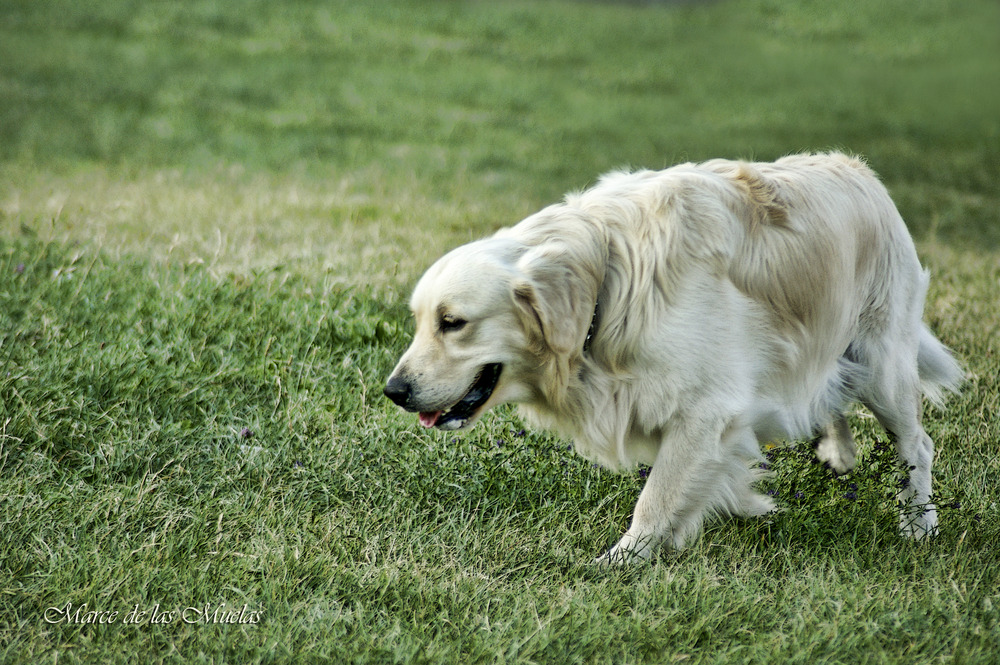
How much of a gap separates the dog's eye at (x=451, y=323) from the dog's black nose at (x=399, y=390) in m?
0.23

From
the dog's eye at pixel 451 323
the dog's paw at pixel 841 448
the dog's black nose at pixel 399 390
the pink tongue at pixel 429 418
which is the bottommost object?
the dog's paw at pixel 841 448

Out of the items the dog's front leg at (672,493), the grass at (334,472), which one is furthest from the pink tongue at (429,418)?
the dog's front leg at (672,493)

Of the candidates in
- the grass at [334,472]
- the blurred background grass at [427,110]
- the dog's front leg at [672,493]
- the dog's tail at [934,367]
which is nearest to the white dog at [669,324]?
the dog's front leg at [672,493]

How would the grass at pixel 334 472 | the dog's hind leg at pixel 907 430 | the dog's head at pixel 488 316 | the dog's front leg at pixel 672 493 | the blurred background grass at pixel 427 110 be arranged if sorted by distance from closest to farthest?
the grass at pixel 334 472 → the dog's head at pixel 488 316 → the dog's front leg at pixel 672 493 → the dog's hind leg at pixel 907 430 → the blurred background grass at pixel 427 110

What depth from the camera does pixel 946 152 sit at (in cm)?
1130

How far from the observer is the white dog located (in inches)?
125

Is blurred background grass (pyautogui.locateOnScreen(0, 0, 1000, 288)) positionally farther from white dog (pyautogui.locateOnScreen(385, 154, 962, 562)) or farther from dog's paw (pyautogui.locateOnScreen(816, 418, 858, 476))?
dog's paw (pyautogui.locateOnScreen(816, 418, 858, 476))

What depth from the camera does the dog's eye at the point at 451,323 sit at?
3.15 metres

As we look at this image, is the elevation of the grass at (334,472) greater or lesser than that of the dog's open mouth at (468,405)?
lesser

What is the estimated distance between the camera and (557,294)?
3.15 m

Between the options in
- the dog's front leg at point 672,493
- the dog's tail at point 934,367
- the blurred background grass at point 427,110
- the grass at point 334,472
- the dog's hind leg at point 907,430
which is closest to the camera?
the grass at point 334,472

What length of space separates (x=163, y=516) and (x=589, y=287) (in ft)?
5.67

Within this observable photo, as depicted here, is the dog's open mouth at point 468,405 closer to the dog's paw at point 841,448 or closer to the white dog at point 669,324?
the white dog at point 669,324

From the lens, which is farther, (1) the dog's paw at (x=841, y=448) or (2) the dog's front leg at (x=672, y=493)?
(1) the dog's paw at (x=841, y=448)
